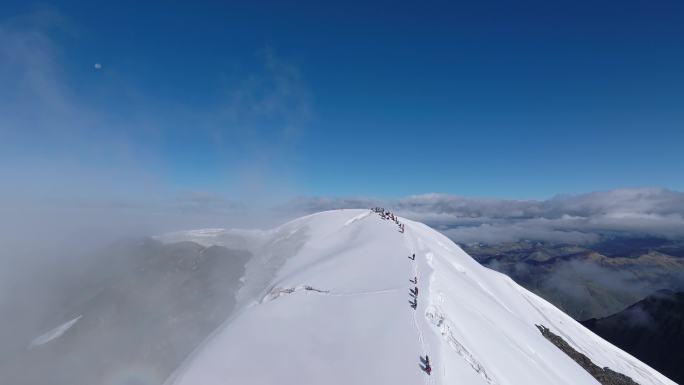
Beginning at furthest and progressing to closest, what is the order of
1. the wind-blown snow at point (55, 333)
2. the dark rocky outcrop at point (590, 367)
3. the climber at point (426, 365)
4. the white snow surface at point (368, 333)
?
the wind-blown snow at point (55, 333)
the dark rocky outcrop at point (590, 367)
the white snow surface at point (368, 333)
the climber at point (426, 365)

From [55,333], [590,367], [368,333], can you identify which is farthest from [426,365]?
[55,333]

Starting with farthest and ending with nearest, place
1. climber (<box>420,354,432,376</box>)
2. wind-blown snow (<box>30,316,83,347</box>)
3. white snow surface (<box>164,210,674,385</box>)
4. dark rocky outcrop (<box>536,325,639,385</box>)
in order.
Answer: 1. wind-blown snow (<box>30,316,83,347</box>)
2. dark rocky outcrop (<box>536,325,639,385</box>)
3. white snow surface (<box>164,210,674,385</box>)
4. climber (<box>420,354,432,376</box>)

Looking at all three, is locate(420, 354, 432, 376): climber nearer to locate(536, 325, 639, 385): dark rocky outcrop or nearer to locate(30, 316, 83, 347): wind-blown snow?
locate(536, 325, 639, 385): dark rocky outcrop

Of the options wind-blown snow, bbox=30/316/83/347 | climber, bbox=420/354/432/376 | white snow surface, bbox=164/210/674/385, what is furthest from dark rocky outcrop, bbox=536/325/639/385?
Result: wind-blown snow, bbox=30/316/83/347

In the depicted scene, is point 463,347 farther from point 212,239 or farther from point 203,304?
point 212,239

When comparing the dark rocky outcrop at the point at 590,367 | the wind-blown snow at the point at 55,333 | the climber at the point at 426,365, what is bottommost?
the wind-blown snow at the point at 55,333

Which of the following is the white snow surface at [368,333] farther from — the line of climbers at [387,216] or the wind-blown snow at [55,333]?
the wind-blown snow at [55,333]

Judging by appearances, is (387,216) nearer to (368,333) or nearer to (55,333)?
(368,333)

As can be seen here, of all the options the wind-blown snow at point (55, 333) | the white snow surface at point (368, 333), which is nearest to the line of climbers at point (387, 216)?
the white snow surface at point (368, 333)
